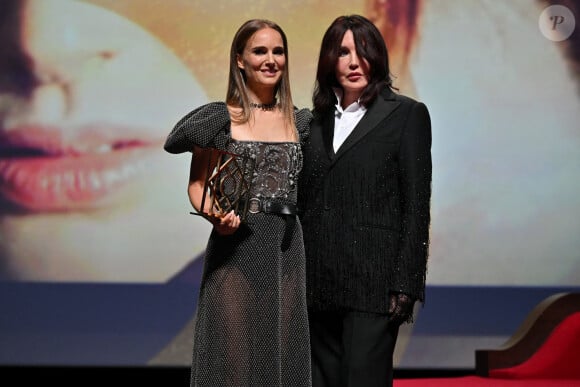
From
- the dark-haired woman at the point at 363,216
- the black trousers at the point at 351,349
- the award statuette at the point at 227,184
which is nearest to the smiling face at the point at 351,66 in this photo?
the dark-haired woman at the point at 363,216

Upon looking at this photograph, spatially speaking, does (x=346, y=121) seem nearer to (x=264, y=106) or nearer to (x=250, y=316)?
(x=264, y=106)

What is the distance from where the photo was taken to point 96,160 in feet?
17.8

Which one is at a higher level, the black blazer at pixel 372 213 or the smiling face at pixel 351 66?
the smiling face at pixel 351 66

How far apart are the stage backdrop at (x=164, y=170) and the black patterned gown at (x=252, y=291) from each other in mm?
2562

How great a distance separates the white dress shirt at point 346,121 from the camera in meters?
3.01

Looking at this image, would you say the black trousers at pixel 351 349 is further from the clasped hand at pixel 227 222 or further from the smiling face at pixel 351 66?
the smiling face at pixel 351 66

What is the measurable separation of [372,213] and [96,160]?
2.80 m

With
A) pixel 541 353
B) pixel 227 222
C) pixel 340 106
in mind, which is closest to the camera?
pixel 227 222

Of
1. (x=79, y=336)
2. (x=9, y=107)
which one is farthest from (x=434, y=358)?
(x=9, y=107)

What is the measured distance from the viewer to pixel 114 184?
5.44 meters

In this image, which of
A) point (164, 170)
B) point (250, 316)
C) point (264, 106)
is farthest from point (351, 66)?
point (164, 170)

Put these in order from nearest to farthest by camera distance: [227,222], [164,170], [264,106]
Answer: [227,222] → [264,106] → [164,170]

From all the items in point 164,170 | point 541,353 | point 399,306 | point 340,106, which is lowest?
point 541,353

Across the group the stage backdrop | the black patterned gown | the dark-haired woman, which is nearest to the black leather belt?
the black patterned gown
